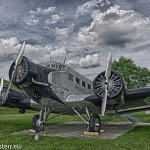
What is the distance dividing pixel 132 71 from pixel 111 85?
175 ft

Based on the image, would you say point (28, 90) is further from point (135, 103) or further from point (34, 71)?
point (135, 103)

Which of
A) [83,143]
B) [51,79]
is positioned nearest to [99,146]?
[83,143]

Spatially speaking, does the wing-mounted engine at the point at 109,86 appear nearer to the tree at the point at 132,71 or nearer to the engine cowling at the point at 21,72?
the engine cowling at the point at 21,72

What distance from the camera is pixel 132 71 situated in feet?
196

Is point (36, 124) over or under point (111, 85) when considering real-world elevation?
under

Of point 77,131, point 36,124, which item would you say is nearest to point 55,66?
point 36,124

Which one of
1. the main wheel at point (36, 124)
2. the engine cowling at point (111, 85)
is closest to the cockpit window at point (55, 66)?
the engine cowling at point (111, 85)

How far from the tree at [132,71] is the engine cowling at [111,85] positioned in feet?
167

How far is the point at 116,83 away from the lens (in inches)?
369

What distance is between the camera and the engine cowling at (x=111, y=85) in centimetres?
917

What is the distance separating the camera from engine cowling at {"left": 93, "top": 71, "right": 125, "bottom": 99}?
361 inches

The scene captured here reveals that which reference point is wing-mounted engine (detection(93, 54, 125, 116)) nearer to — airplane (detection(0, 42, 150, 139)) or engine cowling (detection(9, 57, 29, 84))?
airplane (detection(0, 42, 150, 139))

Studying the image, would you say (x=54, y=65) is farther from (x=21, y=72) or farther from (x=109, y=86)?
(x=109, y=86)

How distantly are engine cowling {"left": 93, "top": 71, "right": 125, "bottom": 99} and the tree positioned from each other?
51.0 meters
